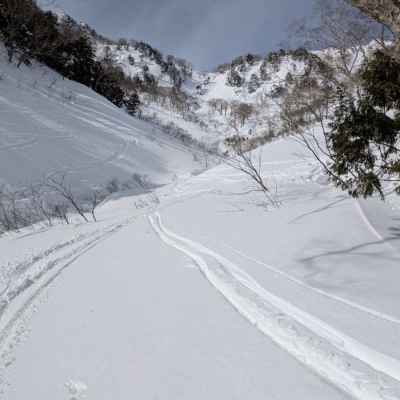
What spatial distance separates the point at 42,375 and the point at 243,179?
8.27 metres

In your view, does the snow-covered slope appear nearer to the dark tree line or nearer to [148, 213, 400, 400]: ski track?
the dark tree line

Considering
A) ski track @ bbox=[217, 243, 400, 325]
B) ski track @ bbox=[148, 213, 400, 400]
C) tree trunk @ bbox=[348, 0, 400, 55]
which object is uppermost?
tree trunk @ bbox=[348, 0, 400, 55]

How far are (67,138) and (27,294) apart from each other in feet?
50.0

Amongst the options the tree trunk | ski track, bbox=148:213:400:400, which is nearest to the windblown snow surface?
ski track, bbox=148:213:400:400

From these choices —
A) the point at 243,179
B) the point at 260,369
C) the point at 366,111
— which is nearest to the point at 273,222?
the point at 366,111

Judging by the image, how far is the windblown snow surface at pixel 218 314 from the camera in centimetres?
149

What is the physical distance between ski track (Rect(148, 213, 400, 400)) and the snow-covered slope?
1201 cm

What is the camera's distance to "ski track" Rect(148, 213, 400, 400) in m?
1.34

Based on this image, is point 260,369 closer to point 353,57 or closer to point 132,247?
point 132,247

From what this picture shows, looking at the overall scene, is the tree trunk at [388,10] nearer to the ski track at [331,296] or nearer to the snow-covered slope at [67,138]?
the ski track at [331,296]

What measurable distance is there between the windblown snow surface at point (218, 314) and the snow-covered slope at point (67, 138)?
33.5 ft

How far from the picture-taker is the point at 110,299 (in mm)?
2684

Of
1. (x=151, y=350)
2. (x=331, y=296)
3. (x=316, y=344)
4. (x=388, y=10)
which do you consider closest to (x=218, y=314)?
(x=151, y=350)

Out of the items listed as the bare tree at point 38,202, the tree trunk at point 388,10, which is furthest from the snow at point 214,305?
the bare tree at point 38,202
